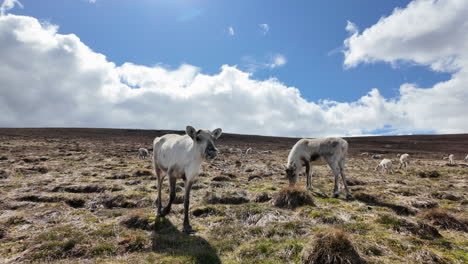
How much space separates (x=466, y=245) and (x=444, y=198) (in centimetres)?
703

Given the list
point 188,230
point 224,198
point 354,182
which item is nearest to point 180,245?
point 188,230

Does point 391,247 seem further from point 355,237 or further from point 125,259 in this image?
point 125,259

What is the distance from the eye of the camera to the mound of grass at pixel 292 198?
373 inches

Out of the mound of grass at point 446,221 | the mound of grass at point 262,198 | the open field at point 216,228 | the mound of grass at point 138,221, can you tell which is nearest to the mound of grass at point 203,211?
the open field at point 216,228

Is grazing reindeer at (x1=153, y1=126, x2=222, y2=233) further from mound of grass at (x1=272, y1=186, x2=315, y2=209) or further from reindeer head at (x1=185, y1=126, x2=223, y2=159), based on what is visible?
mound of grass at (x1=272, y1=186, x2=315, y2=209)

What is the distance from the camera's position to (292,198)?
31.4ft

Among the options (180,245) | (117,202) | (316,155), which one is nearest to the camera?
(180,245)

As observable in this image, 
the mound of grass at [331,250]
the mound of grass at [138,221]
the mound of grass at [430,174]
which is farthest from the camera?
the mound of grass at [430,174]

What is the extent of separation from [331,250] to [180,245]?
3.84m

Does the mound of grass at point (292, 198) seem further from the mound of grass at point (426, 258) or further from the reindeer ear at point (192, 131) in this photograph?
the reindeer ear at point (192, 131)

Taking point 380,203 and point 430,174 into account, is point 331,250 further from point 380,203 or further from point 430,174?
point 430,174

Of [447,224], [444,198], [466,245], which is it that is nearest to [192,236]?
[466,245]

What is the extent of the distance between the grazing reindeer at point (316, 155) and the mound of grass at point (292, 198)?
3.29 meters

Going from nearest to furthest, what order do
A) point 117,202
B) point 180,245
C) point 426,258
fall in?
point 426,258 < point 180,245 < point 117,202
